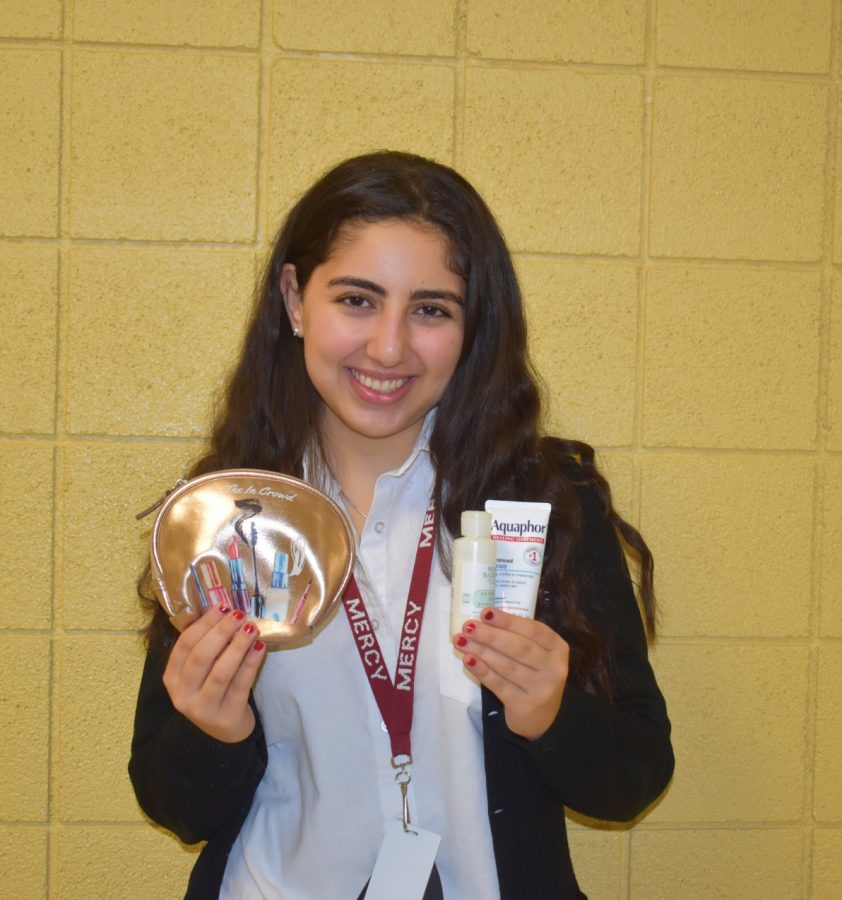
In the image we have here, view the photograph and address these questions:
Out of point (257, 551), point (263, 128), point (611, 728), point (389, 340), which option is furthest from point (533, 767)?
point (263, 128)

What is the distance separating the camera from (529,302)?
1.57 m

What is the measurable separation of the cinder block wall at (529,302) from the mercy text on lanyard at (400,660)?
0.49 meters

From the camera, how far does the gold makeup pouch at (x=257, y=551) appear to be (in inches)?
42.9

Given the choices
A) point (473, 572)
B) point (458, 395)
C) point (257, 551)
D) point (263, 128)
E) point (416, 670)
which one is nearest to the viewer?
point (473, 572)

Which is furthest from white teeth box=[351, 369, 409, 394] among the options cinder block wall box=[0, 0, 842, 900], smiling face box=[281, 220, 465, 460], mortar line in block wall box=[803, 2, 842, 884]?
mortar line in block wall box=[803, 2, 842, 884]

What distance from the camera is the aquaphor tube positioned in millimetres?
1064

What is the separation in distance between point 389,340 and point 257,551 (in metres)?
0.30

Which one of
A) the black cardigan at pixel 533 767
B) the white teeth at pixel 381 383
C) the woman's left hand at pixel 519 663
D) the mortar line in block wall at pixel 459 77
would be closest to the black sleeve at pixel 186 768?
the black cardigan at pixel 533 767

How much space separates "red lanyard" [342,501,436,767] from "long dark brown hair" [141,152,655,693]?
81 mm

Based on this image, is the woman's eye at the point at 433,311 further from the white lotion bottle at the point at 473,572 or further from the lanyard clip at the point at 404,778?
the lanyard clip at the point at 404,778

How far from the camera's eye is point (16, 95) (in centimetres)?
150

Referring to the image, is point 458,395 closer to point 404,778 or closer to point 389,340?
point 389,340

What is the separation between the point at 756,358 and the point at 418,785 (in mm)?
919

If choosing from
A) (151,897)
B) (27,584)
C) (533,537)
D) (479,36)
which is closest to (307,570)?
(533,537)
